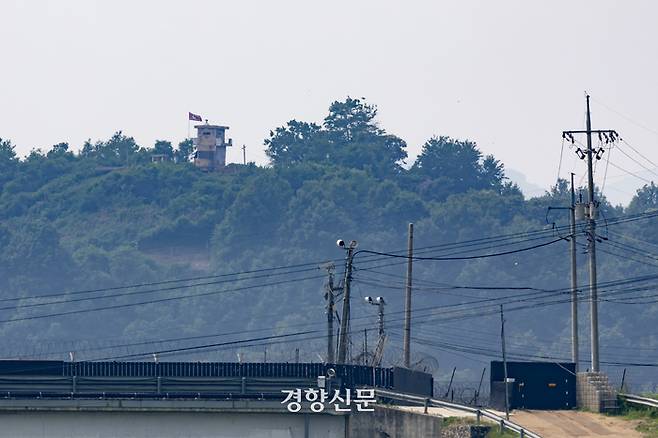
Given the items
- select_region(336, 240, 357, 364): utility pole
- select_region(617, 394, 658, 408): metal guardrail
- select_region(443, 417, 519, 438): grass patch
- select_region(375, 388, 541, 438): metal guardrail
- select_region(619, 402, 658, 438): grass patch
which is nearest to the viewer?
select_region(375, 388, 541, 438): metal guardrail

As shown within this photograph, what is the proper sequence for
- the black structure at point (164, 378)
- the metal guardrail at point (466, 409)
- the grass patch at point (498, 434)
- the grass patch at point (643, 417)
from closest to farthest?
the grass patch at point (498, 434) < the metal guardrail at point (466, 409) < the grass patch at point (643, 417) < the black structure at point (164, 378)

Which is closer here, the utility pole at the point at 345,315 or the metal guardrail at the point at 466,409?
the metal guardrail at the point at 466,409

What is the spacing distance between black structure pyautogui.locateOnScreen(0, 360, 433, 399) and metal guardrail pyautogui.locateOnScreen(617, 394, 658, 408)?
38.9ft

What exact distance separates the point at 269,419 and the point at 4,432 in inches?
439

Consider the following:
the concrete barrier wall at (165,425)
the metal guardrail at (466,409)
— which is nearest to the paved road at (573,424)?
the metal guardrail at (466,409)

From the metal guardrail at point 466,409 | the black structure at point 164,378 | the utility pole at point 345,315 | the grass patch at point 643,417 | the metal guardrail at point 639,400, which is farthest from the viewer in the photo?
the utility pole at point 345,315

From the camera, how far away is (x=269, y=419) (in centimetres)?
7356

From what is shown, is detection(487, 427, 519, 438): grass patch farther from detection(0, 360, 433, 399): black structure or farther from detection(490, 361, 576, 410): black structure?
detection(490, 361, 576, 410): black structure

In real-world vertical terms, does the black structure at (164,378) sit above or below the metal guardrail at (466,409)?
above

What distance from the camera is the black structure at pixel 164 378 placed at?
76000 millimetres

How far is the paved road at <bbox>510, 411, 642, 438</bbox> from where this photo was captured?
72.4m

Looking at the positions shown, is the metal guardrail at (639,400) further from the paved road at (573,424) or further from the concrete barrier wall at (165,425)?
the concrete barrier wall at (165,425)

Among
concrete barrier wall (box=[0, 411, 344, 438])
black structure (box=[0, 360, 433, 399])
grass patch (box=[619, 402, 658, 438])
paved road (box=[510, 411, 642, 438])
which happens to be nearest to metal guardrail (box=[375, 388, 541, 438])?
paved road (box=[510, 411, 642, 438])

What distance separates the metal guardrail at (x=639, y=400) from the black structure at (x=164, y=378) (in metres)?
11.9
